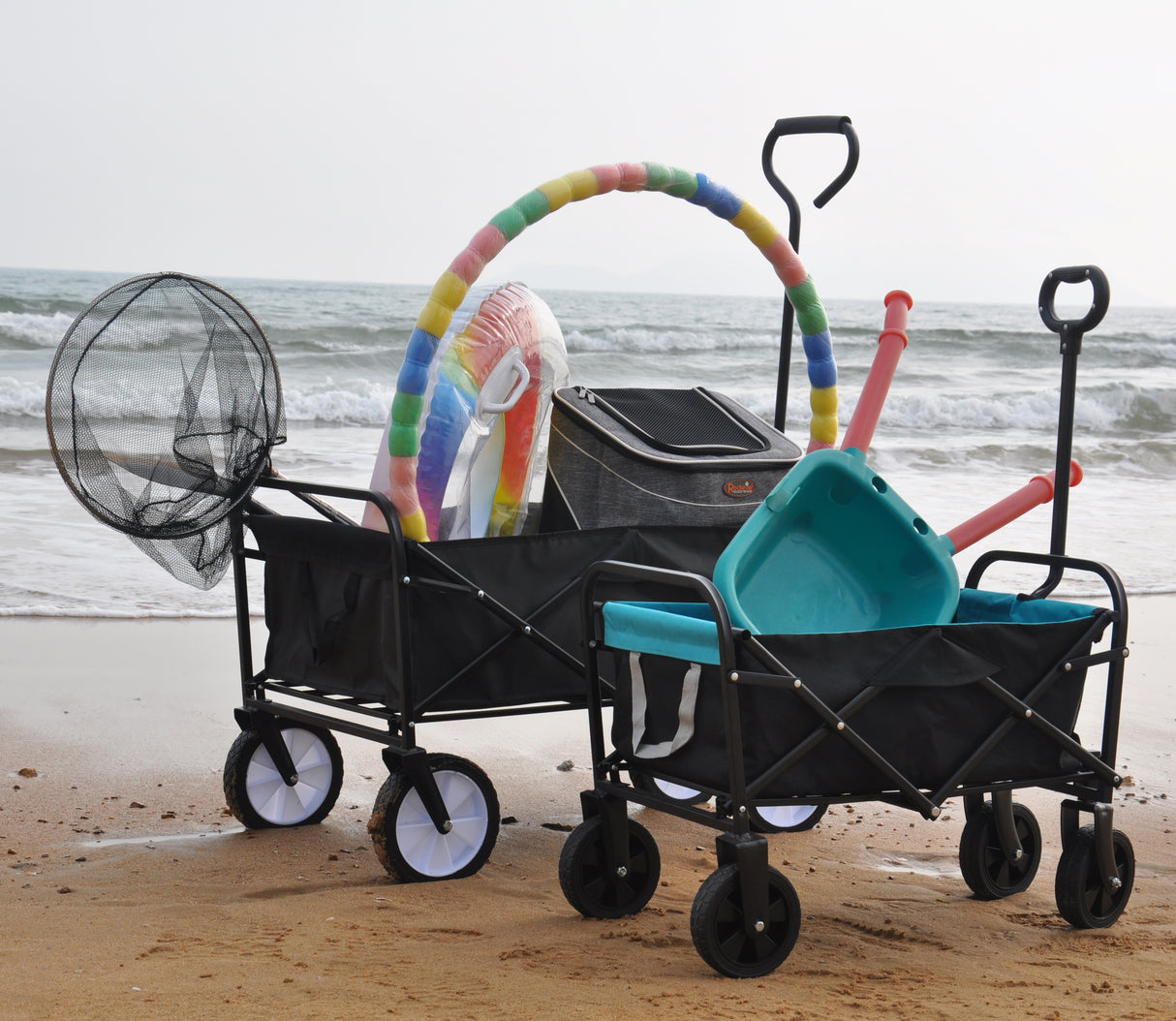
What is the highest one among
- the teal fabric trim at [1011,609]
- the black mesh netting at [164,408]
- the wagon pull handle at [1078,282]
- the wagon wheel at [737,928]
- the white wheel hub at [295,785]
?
the wagon pull handle at [1078,282]

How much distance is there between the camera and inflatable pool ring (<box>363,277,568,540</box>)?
11.1ft

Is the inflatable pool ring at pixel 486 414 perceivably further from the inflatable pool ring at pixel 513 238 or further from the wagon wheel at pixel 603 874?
the wagon wheel at pixel 603 874

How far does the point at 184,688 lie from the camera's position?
16.4 ft

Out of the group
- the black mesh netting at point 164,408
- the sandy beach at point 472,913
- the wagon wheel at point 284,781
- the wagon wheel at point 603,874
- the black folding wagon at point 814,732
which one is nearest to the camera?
the sandy beach at point 472,913

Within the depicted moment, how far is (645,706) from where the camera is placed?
2734 mm

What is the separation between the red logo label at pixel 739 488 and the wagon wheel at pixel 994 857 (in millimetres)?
996

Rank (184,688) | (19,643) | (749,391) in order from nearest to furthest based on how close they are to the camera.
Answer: (184,688)
(19,643)
(749,391)

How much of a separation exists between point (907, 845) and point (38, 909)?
2.12 m

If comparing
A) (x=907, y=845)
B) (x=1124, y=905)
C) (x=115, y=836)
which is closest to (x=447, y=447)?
(x=115, y=836)

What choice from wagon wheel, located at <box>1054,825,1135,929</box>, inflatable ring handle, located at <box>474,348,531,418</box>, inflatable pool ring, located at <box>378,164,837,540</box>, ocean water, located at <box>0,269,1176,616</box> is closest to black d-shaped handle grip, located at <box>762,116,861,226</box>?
inflatable pool ring, located at <box>378,164,837,540</box>

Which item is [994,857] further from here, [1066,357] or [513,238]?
[513,238]

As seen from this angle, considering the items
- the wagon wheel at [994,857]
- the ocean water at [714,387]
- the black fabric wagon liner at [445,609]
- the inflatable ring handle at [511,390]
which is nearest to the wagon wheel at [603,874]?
the black fabric wagon liner at [445,609]

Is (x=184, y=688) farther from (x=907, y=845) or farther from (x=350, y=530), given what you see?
(x=907, y=845)

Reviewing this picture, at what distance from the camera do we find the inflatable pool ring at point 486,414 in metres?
3.37
